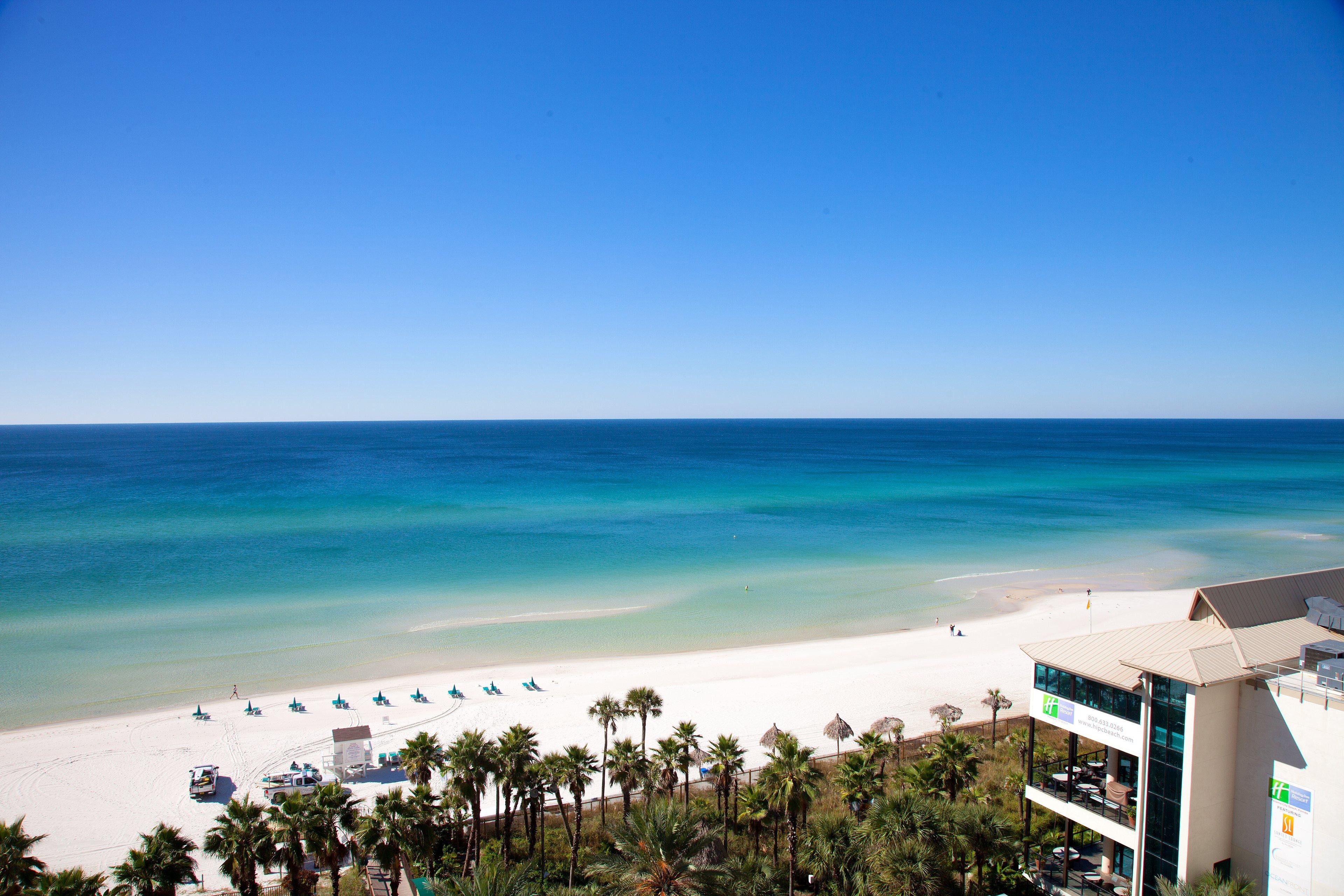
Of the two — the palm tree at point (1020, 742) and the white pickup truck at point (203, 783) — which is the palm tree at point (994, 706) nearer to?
the palm tree at point (1020, 742)

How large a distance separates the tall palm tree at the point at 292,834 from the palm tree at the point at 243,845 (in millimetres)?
232

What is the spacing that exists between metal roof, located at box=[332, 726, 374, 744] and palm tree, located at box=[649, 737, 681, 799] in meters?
12.1

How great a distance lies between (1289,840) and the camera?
13.0 m

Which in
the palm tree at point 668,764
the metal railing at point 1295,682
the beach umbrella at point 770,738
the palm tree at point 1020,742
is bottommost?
the palm tree at point 1020,742

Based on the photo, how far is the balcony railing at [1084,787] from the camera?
50.5 ft

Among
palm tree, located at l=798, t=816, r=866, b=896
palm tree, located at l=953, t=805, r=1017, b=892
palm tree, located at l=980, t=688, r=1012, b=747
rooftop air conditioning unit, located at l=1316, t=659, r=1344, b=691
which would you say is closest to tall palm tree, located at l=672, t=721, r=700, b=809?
palm tree, located at l=798, t=816, r=866, b=896

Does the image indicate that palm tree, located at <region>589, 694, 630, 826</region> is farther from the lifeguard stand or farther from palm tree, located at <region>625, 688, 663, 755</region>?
the lifeguard stand

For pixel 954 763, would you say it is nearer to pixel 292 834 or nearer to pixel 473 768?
pixel 473 768

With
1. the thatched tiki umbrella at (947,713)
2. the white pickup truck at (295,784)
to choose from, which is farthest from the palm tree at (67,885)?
the thatched tiki umbrella at (947,713)

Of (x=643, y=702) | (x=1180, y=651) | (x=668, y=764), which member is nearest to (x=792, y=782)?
(x=668, y=764)

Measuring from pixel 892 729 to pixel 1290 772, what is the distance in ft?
40.5

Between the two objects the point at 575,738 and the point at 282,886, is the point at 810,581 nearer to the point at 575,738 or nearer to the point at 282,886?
the point at 575,738

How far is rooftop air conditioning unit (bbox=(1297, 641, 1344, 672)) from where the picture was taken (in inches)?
533

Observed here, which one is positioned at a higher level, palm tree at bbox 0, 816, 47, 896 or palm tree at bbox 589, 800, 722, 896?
palm tree at bbox 589, 800, 722, 896
